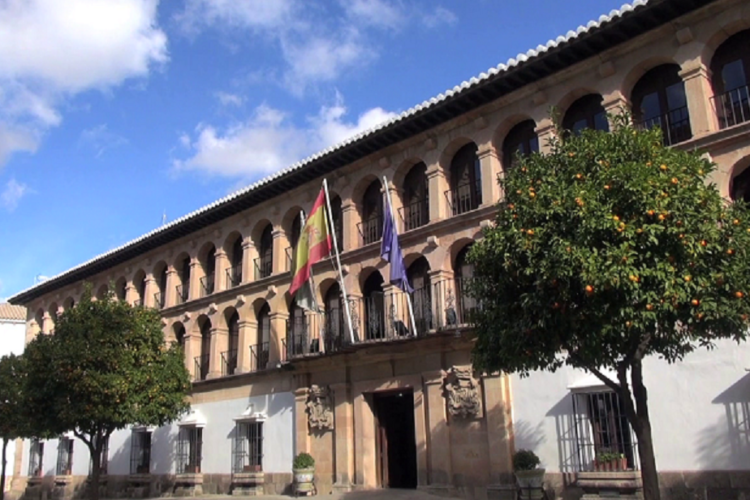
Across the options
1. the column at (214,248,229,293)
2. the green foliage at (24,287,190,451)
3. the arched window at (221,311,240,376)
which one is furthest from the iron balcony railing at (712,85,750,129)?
the column at (214,248,229,293)

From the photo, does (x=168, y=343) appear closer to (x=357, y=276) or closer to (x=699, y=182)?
(x=357, y=276)

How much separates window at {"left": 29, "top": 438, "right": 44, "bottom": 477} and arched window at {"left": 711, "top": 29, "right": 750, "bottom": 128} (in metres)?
34.0

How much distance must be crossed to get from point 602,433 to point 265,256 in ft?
48.9

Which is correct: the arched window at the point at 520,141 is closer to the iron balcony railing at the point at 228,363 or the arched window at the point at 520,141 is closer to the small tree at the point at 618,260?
the small tree at the point at 618,260

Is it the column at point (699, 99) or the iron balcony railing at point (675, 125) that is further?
the iron balcony railing at point (675, 125)

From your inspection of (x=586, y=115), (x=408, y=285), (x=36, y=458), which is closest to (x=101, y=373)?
(x=408, y=285)

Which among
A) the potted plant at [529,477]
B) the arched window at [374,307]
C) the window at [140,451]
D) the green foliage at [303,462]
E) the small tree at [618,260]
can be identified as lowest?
the potted plant at [529,477]

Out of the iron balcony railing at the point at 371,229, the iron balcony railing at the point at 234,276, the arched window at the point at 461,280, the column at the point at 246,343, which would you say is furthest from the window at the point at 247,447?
the arched window at the point at 461,280

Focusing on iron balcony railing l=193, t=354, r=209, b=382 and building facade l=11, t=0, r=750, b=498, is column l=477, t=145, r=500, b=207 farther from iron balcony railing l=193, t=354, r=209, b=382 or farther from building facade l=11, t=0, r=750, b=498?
iron balcony railing l=193, t=354, r=209, b=382

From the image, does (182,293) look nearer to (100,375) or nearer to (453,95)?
(100,375)

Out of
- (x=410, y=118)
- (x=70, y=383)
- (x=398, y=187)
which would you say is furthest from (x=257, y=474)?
(x=410, y=118)

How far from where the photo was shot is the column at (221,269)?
29.8 m

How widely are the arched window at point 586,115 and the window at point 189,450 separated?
58.1ft

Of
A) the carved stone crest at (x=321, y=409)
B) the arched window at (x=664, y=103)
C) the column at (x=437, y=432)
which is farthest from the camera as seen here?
the carved stone crest at (x=321, y=409)
